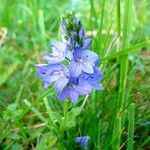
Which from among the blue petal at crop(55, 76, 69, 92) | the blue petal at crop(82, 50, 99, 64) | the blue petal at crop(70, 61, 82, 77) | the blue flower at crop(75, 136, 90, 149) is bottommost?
the blue flower at crop(75, 136, 90, 149)

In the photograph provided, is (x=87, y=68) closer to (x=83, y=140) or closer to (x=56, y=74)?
(x=56, y=74)

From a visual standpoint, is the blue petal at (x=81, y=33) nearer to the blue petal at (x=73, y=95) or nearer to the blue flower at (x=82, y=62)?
the blue flower at (x=82, y=62)

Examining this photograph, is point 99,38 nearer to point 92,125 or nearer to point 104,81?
point 104,81

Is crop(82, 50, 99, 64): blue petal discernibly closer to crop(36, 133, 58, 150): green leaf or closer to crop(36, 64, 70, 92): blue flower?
crop(36, 64, 70, 92): blue flower

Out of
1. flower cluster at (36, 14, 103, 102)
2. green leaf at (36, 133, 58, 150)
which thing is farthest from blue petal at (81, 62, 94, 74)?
green leaf at (36, 133, 58, 150)

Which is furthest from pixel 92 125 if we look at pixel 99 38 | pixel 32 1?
pixel 32 1

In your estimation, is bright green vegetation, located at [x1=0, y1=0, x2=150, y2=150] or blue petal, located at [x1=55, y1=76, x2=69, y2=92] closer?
blue petal, located at [x1=55, y1=76, x2=69, y2=92]

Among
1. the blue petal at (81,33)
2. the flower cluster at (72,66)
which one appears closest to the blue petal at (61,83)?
the flower cluster at (72,66)
